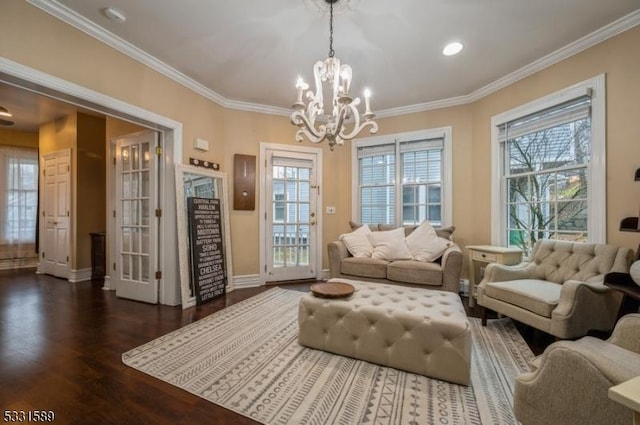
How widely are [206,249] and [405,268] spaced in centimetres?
254

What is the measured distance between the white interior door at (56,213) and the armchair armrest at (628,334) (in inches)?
261

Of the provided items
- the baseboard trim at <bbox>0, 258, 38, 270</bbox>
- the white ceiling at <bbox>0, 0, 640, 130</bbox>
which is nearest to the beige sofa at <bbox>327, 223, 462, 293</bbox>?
the white ceiling at <bbox>0, 0, 640, 130</bbox>

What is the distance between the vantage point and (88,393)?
66.0 inches

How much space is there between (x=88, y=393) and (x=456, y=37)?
4028mm

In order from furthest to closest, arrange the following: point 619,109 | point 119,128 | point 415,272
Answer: point 119,128
point 415,272
point 619,109

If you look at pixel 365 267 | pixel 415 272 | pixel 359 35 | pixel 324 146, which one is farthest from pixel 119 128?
pixel 415 272

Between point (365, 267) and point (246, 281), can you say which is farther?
point (246, 281)

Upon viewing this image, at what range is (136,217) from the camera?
3521 millimetres

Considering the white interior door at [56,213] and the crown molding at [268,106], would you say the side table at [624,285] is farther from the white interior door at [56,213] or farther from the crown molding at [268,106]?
the white interior door at [56,213]

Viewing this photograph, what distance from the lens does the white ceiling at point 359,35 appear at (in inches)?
85.6

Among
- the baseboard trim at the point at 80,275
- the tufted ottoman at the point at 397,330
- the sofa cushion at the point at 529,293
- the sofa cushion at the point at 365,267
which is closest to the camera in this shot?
the tufted ottoman at the point at 397,330

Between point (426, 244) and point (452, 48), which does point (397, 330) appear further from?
point (452, 48)

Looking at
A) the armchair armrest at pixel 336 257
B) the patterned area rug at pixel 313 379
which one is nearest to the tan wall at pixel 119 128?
the patterned area rug at pixel 313 379

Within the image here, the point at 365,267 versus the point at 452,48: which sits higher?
the point at 452,48
